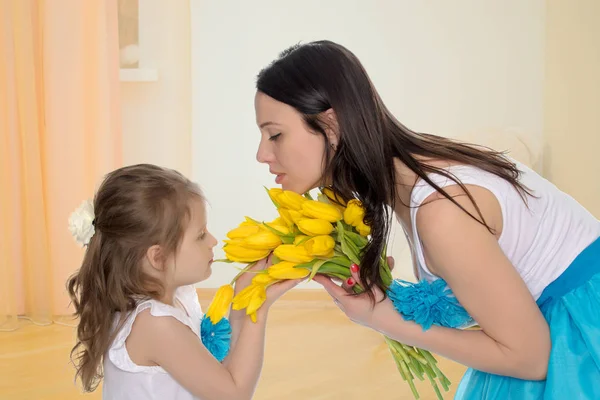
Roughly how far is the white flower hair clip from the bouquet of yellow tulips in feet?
1.09

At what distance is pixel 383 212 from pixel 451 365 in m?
2.05

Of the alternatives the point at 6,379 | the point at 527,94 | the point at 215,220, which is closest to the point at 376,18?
the point at 527,94

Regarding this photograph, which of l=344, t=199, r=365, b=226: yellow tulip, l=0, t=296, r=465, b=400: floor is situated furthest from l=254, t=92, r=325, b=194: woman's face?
l=0, t=296, r=465, b=400: floor

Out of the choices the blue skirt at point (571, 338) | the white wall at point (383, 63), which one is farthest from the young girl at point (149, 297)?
the white wall at point (383, 63)

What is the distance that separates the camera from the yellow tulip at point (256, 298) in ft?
4.92

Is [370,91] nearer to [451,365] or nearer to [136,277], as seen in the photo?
[136,277]

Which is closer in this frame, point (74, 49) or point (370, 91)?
point (370, 91)

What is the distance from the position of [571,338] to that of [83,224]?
3.24 ft

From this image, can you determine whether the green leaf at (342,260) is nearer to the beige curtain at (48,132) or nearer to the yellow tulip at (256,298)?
the yellow tulip at (256,298)

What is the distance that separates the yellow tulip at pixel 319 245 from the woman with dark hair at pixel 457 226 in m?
0.09

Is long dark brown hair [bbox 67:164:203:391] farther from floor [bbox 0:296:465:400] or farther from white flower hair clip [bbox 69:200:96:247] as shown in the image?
floor [bbox 0:296:465:400]

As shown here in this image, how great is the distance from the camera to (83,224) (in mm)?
1676

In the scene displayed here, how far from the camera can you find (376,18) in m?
4.77

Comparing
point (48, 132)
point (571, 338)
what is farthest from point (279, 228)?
point (48, 132)
